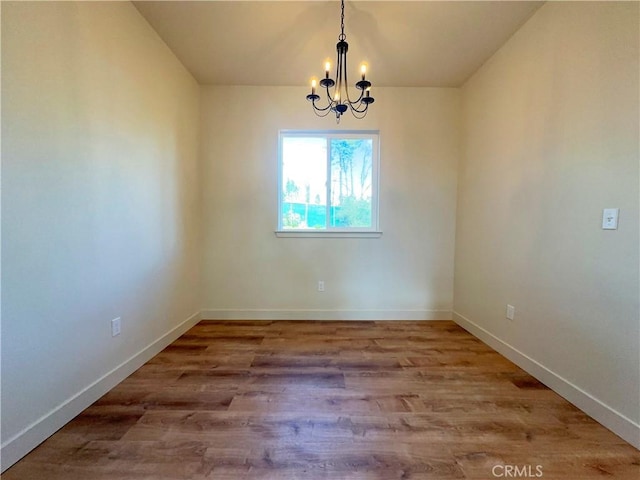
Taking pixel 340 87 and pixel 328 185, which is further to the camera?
pixel 328 185

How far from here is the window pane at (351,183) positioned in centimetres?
333

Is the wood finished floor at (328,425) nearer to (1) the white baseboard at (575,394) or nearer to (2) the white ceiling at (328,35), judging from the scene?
(1) the white baseboard at (575,394)

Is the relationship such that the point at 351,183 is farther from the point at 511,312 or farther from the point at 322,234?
the point at 511,312

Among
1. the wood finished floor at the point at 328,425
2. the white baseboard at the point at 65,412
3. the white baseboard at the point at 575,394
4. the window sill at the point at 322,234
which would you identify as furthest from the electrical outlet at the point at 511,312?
the white baseboard at the point at 65,412

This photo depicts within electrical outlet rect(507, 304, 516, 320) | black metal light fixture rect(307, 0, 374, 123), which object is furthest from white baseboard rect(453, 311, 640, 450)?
black metal light fixture rect(307, 0, 374, 123)

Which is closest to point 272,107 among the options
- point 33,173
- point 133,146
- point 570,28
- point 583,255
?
point 133,146

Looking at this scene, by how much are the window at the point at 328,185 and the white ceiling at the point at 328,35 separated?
712mm

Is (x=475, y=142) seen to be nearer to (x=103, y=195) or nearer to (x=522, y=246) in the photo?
(x=522, y=246)

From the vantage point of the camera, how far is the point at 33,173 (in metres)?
1.34

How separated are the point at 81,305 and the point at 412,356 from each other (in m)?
2.38

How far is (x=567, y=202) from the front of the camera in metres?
1.83

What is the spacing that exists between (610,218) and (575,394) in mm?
1089

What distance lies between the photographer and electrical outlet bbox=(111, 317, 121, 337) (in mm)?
1890

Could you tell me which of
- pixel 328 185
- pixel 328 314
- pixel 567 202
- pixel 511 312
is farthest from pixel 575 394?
pixel 328 185
